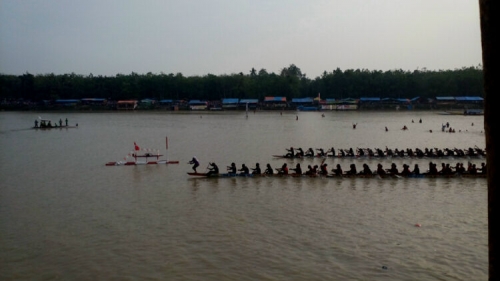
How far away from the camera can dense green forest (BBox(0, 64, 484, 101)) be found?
113188 millimetres

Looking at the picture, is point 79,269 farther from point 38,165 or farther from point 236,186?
point 38,165

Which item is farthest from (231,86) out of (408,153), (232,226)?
(232,226)

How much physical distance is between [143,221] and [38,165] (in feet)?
50.1

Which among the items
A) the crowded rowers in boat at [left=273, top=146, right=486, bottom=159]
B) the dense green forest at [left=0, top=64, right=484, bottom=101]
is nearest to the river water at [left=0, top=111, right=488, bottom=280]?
the crowded rowers in boat at [left=273, top=146, right=486, bottom=159]

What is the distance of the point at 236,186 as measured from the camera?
2011 cm

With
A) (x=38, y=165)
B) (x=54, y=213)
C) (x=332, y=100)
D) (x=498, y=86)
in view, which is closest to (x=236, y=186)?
(x=54, y=213)

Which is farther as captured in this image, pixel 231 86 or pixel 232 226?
pixel 231 86

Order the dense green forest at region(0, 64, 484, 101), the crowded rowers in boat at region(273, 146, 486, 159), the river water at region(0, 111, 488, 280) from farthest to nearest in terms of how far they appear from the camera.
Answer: the dense green forest at region(0, 64, 484, 101) → the crowded rowers in boat at region(273, 146, 486, 159) → the river water at region(0, 111, 488, 280)

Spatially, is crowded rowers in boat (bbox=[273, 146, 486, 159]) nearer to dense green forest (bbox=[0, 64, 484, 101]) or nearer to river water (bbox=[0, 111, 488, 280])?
river water (bbox=[0, 111, 488, 280])

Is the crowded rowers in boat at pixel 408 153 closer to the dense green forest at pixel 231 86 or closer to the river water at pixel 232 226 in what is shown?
the river water at pixel 232 226

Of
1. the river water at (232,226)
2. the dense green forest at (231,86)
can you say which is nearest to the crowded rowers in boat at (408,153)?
the river water at (232,226)

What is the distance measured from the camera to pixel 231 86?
399 ft

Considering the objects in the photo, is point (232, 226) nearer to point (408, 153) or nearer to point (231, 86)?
point (408, 153)

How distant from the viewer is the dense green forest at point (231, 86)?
4456 inches
